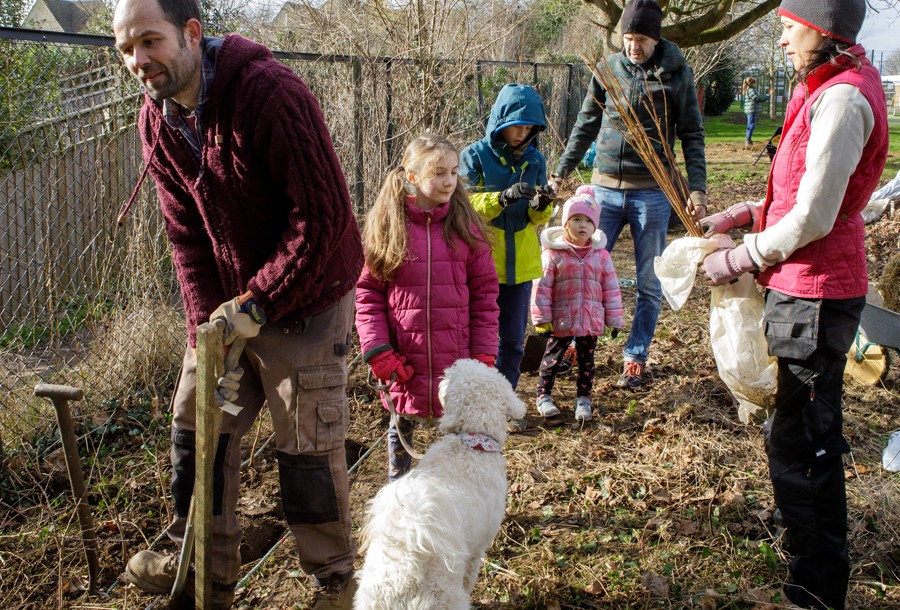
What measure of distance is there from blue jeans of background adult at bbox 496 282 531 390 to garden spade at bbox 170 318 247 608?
78.0 inches

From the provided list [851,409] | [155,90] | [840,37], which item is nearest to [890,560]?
[851,409]

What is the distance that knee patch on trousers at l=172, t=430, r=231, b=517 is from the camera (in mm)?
2631

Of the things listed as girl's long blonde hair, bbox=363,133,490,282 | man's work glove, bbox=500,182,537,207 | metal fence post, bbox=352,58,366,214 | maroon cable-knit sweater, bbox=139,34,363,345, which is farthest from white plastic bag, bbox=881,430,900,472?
metal fence post, bbox=352,58,366,214

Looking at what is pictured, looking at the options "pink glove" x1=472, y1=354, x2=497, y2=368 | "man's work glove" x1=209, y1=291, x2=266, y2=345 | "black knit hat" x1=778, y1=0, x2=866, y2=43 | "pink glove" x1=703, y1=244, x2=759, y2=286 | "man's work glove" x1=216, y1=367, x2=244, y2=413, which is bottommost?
"pink glove" x1=472, y1=354, x2=497, y2=368

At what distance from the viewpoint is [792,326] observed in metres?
2.60

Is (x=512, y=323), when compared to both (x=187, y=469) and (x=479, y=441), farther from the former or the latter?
(x=187, y=469)

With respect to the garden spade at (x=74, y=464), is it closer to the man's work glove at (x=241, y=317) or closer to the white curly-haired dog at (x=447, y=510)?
the man's work glove at (x=241, y=317)

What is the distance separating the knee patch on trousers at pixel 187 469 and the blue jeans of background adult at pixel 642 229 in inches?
122

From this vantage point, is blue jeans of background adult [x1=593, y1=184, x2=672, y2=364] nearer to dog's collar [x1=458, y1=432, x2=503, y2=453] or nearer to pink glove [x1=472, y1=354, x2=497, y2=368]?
pink glove [x1=472, y1=354, x2=497, y2=368]

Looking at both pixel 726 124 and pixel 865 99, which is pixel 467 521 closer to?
pixel 865 99

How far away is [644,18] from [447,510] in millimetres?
3505

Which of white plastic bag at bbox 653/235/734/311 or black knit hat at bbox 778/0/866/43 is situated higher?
black knit hat at bbox 778/0/866/43

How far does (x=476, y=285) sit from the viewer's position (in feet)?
11.1

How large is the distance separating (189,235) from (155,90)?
566 millimetres
